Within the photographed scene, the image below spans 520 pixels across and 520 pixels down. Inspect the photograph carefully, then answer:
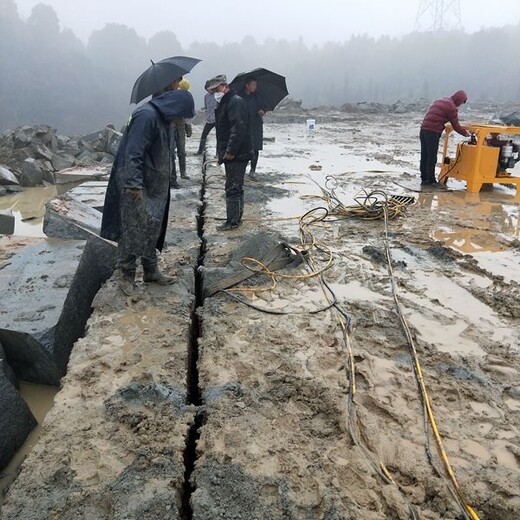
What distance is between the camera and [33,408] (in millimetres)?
3340

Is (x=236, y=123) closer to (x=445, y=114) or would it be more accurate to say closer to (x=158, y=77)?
(x=158, y=77)

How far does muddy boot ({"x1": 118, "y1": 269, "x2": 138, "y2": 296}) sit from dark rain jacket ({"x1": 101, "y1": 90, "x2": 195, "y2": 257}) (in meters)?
0.28

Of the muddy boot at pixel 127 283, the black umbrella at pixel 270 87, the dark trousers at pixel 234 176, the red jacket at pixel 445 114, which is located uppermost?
the black umbrella at pixel 270 87

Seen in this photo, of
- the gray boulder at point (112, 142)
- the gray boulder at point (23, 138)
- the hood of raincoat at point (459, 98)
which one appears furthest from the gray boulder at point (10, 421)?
the gray boulder at point (23, 138)

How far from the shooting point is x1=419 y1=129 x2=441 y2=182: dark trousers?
8445 mm

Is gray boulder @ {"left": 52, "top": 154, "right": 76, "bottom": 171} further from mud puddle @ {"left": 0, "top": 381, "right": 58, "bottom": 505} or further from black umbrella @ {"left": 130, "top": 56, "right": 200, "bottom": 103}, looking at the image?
mud puddle @ {"left": 0, "top": 381, "right": 58, "bottom": 505}

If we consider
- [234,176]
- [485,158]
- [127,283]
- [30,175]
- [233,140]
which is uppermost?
[233,140]

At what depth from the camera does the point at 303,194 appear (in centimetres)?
798

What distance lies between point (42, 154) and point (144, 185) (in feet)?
35.6

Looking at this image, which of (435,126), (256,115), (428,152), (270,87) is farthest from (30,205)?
(435,126)

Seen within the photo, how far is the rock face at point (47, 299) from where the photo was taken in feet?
10.9

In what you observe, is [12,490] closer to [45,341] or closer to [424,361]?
[45,341]

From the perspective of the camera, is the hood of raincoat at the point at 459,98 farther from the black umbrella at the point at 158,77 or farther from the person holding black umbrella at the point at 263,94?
the black umbrella at the point at 158,77

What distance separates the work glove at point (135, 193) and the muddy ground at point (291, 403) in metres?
0.81
